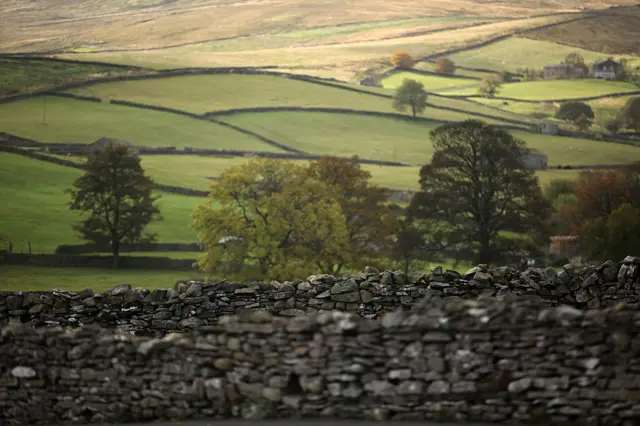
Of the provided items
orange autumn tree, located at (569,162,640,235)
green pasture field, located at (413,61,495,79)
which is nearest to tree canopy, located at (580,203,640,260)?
orange autumn tree, located at (569,162,640,235)

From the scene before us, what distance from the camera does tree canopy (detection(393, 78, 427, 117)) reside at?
101562 mm

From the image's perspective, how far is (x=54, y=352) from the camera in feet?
31.9

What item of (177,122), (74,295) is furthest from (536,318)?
(177,122)

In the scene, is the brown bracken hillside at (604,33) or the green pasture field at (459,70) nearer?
the brown bracken hillside at (604,33)

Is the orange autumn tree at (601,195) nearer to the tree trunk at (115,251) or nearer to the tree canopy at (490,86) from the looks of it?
the tree trunk at (115,251)

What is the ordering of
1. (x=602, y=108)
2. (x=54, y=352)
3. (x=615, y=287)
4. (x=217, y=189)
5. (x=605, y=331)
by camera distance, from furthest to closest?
1. (x=602, y=108)
2. (x=217, y=189)
3. (x=615, y=287)
4. (x=54, y=352)
5. (x=605, y=331)

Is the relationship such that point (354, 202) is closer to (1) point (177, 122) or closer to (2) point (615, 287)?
(1) point (177, 122)

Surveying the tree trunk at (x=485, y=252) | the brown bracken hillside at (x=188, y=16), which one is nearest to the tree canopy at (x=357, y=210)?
the tree trunk at (x=485, y=252)

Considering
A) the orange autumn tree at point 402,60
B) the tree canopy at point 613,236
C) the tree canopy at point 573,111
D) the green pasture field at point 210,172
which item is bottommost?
the tree canopy at point 613,236

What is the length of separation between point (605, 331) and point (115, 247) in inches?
2259

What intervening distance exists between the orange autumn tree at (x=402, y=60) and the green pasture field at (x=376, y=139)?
20.7 m

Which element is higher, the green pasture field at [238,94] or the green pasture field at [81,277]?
the green pasture field at [238,94]

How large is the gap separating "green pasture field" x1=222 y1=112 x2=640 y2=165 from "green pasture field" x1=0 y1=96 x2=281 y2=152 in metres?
4.35

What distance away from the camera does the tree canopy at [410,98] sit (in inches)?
3999
